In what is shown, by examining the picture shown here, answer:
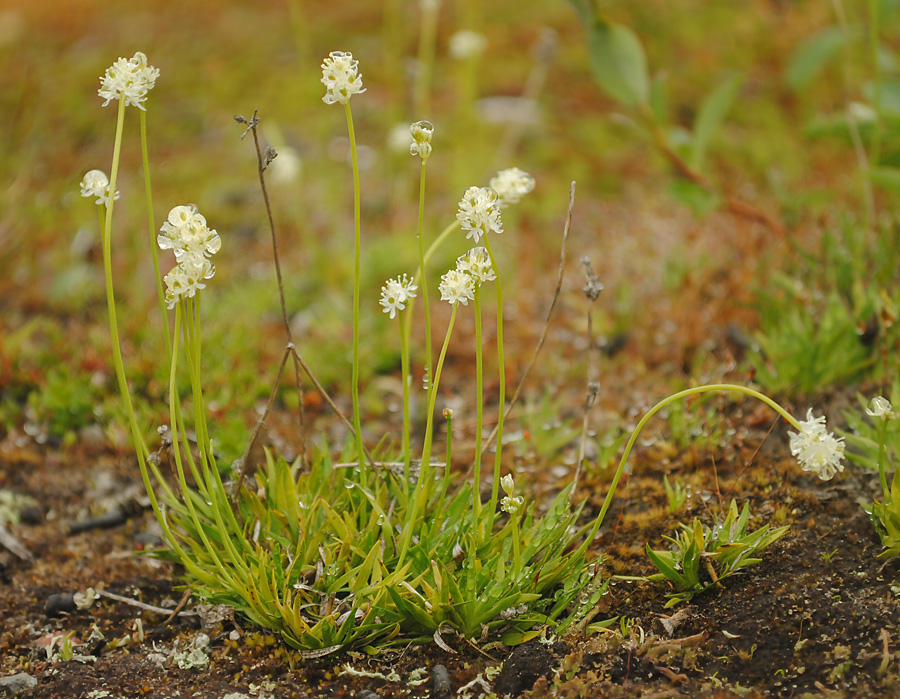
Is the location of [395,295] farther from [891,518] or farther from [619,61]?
[619,61]

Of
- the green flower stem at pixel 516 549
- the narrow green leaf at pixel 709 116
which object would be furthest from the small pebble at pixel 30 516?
the narrow green leaf at pixel 709 116

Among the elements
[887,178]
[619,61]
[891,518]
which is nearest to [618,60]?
[619,61]

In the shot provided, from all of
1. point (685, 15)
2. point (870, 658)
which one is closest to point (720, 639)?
point (870, 658)

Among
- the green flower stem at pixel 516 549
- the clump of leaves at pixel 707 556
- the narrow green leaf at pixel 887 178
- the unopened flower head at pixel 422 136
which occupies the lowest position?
the clump of leaves at pixel 707 556

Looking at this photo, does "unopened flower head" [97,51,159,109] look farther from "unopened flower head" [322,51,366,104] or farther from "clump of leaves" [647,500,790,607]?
"clump of leaves" [647,500,790,607]

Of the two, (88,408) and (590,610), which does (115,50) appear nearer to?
(88,408)

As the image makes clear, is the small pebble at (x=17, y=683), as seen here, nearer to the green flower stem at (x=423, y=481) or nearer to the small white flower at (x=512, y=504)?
the green flower stem at (x=423, y=481)

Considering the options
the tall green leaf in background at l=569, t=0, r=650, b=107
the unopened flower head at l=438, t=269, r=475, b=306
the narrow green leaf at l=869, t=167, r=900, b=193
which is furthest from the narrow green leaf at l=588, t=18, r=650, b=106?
the unopened flower head at l=438, t=269, r=475, b=306
